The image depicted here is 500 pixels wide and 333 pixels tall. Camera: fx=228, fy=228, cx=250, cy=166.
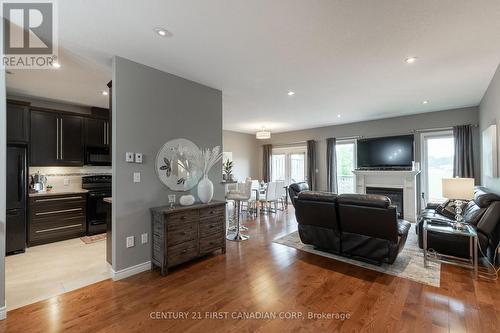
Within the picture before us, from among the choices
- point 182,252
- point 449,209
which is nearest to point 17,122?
point 182,252

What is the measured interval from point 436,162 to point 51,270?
7810 millimetres

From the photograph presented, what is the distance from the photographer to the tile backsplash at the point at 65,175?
14.5 feet

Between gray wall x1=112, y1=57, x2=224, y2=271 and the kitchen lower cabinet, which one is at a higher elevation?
gray wall x1=112, y1=57, x2=224, y2=271

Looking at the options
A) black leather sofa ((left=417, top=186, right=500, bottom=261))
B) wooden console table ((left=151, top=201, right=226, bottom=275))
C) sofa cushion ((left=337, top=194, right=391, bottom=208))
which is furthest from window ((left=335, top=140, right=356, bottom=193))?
wooden console table ((left=151, top=201, right=226, bottom=275))

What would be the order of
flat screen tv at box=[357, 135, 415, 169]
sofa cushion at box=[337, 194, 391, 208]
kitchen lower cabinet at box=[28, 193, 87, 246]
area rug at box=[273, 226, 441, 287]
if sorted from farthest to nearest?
flat screen tv at box=[357, 135, 415, 169] → kitchen lower cabinet at box=[28, 193, 87, 246] → sofa cushion at box=[337, 194, 391, 208] → area rug at box=[273, 226, 441, 287]

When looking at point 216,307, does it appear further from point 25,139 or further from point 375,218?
point 25,139

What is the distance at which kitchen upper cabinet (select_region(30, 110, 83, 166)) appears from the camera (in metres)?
4.05

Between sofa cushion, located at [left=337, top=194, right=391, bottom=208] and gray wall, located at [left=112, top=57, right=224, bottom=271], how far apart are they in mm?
2237

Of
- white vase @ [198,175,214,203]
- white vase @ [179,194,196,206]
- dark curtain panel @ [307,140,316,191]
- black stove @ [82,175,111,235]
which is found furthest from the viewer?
dark curtain panel @ [307,140,316,191]

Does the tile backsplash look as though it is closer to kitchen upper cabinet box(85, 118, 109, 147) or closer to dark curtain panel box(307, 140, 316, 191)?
kitchen upper cabinet box(85, 118, 109, 147)

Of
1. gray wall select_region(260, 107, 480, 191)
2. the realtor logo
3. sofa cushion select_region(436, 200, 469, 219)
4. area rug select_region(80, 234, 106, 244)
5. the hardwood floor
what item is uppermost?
the realtor logo

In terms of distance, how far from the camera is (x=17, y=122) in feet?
11.8

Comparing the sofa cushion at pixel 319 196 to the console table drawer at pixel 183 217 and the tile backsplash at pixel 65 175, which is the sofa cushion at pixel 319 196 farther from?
the tile backsplash at pixel 65 175

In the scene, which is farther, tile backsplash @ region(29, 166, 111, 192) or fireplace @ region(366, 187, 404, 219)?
fireplace @ region(366, 187, 404, 219)
